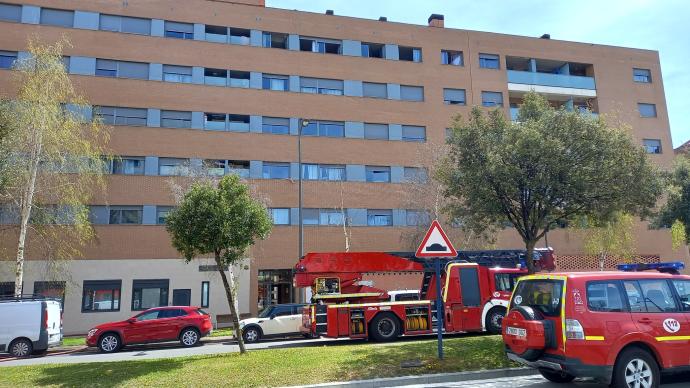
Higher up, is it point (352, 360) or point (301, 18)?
point (301, 18)

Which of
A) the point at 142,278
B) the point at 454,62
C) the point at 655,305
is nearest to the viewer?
the point at 655,305

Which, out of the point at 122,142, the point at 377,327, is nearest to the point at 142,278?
the point at 122,142

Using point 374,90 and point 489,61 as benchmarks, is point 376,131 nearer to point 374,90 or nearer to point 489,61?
point 374,90

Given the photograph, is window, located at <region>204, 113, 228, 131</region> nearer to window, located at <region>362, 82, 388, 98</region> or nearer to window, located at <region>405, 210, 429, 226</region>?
window, located at <region>362, 82, 388, 98</region>

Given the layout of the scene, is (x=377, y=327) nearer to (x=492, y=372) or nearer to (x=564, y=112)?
(x=492, y=372)

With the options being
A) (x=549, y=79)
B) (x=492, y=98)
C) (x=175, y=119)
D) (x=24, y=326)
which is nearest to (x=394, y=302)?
(x=24, y=326)

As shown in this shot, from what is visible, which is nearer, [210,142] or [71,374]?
[71,374]

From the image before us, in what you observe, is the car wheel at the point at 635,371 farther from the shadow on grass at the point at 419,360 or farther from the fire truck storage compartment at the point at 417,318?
the fire truck storage compartment at the point at 417,318

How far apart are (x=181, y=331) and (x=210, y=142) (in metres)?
14.8

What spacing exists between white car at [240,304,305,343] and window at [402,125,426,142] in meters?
17.5

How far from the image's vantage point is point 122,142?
96.1 ft

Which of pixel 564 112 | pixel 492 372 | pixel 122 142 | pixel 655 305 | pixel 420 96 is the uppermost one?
pixel 420 96

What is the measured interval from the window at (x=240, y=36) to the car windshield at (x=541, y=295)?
92.7ft

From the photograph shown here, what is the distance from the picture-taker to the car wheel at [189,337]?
60.7 feet
